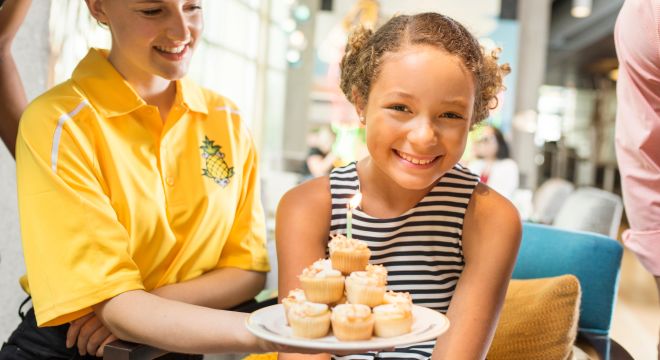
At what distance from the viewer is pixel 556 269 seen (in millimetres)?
2508

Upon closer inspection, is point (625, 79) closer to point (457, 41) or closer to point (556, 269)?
point (457, 41)

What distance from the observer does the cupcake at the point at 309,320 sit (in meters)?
1.08

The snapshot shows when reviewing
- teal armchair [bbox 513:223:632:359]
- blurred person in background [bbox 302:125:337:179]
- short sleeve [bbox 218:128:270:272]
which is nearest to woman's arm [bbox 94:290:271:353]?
short sleeve [bbox 218:128:270:272]

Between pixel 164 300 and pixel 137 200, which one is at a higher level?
pixel 137 200

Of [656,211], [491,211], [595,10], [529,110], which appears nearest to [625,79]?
[656,211]

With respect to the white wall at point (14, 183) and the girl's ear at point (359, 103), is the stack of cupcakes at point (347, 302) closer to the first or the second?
the girl's ear at point (359, 103)

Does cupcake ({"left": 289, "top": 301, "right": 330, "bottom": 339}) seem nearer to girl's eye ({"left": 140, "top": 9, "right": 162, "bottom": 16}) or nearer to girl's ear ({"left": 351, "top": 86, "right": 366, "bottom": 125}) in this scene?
girl's ear ({"left": 351, "top": 86, "right": 366, "bottom": 125})

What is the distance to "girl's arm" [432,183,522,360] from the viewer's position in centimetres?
148

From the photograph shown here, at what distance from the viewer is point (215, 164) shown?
5.88ft

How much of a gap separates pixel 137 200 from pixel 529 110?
438 inches

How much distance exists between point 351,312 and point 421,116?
0.48 metres

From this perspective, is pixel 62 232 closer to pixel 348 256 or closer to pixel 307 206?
pixel 307 206

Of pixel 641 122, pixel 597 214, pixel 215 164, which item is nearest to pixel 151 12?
pixel 215 164

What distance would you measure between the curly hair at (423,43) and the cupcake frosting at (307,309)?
609 mm
